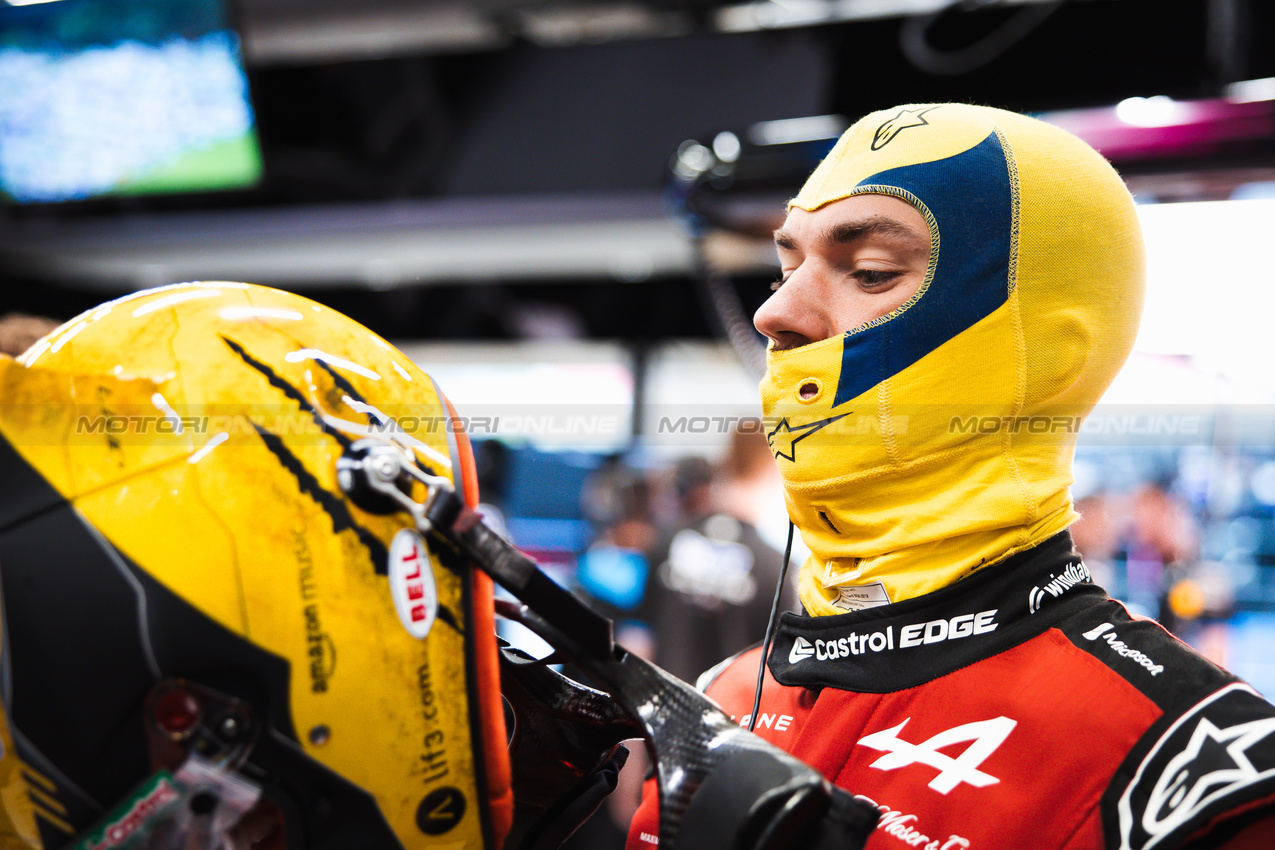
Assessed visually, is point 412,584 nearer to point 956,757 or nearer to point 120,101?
point 956,757

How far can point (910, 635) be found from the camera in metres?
0.81

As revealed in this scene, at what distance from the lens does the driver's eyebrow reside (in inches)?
32.6

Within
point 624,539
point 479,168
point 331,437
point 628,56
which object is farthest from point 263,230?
point 331,437

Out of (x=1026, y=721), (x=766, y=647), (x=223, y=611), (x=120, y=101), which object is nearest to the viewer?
(x=223, y=611)

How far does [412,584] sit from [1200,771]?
1.84 feet

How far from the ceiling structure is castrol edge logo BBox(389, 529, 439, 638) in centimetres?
186

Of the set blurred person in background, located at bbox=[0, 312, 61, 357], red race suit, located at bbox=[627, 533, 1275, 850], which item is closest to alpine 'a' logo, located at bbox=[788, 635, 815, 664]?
red race suit, located at bbox=[627, 533, 1275, 850]

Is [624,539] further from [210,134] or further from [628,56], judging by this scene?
[210,134]

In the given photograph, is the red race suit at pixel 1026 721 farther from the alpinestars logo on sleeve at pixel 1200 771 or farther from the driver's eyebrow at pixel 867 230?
the driver's eyebrow at pixel 867 230

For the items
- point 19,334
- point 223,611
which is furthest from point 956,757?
point 19,334

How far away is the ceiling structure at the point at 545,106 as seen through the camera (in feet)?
9.05

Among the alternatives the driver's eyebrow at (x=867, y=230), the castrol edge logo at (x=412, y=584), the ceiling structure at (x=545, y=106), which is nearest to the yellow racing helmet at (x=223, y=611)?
the castrol edge logo at (x=412, y=584)

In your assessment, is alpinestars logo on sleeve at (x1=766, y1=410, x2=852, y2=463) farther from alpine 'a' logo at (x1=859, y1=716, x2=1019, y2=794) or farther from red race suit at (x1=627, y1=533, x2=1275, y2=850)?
alpine 'a' logo at (x1=859, y1=716, x2=1019, y2=794)

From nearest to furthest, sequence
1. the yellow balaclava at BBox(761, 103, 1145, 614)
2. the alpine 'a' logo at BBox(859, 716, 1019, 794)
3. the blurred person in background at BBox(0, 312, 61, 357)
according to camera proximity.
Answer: the alpine 'a' logo at BBox(859, 716, 1019, 794) → the yellow balaclava at BBox(761, 103, 1145, 614) → the blurred person in background at BBox(0, 312, 61, 357)
